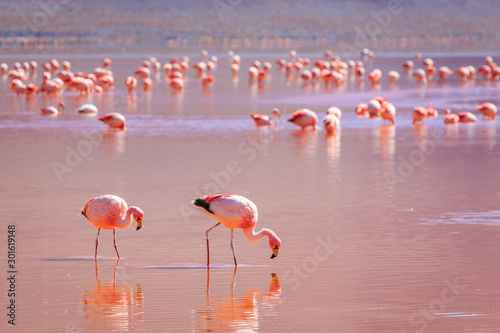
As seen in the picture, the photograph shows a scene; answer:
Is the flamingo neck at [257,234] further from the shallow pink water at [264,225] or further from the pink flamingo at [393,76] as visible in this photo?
the pink flamingo at [393,76]

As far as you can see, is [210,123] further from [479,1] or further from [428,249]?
[479,1]

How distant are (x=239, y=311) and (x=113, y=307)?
773mm

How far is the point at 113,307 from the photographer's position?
245 inches

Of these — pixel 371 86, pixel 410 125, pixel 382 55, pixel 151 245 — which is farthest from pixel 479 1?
pixel 151 245

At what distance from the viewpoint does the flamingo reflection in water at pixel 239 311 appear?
5.81 m

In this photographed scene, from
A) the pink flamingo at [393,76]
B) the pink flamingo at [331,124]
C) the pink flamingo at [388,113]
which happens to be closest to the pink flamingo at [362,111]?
the pink flamingo at [388,113]

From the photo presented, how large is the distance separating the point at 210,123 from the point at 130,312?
11433 millimetres

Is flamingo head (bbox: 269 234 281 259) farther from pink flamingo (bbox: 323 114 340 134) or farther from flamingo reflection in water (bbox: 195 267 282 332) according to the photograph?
pink flamingo (bbox: 323 114 340 134)

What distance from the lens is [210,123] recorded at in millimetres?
17391

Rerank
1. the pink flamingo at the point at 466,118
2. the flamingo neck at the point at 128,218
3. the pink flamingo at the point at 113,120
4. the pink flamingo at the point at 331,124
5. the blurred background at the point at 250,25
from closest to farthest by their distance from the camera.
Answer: the flamingo neck at the point at 128,218 < the pink flamingo at the point at 331,124 < the pink flamingo at the point at 113,120 < the pink flamingo at the point at 466,118 < the blurred background at the point at 250,25

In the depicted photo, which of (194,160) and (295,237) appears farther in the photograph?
(194,160)

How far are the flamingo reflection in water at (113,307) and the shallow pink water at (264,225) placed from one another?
2 centimetres

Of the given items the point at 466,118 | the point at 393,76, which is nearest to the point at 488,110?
the point at 466,118

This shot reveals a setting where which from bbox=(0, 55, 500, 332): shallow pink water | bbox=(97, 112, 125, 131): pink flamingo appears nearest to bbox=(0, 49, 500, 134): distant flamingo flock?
bbox=(97, 112, 125, 131): pink flamingo
